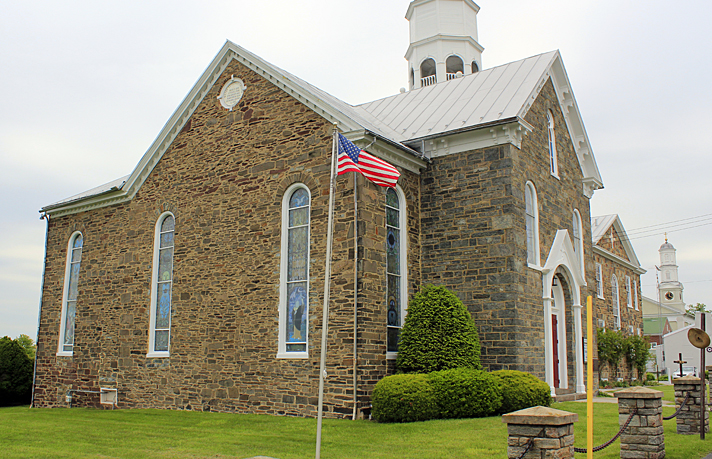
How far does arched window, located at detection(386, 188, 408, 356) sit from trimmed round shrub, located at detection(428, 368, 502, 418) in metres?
2.08

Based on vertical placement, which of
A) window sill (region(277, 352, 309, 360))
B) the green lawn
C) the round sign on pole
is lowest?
the green lawn

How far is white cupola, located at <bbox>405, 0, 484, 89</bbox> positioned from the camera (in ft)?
88.5

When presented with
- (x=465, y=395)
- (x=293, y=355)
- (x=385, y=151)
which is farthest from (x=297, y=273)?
(x=465, y=395)

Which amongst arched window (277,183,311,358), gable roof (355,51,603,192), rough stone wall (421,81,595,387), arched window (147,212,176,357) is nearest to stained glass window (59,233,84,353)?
arched window (147,212,176,357)

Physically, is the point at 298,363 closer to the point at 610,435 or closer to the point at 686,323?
the point at 610,435

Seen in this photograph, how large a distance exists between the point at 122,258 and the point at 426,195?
10330 millimetres

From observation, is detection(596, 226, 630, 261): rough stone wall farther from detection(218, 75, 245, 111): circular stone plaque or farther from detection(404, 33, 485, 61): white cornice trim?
detection(218, 75, 245, 111): circular stone plaque

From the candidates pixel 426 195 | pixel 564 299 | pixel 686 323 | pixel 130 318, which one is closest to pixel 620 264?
pixel 564 299

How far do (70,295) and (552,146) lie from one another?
17.5 m

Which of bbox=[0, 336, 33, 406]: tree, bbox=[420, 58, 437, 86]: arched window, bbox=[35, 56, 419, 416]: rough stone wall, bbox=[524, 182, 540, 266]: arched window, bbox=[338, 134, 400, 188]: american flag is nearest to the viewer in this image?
bbox=[338, 134, 400, 188]: american flag

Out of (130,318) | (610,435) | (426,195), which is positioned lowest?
(610,435)

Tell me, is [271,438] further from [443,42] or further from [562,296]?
[443,42]

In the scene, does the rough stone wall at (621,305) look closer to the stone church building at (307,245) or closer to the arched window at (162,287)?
the stone church building at (307,245)

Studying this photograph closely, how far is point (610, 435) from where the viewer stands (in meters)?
10.7
